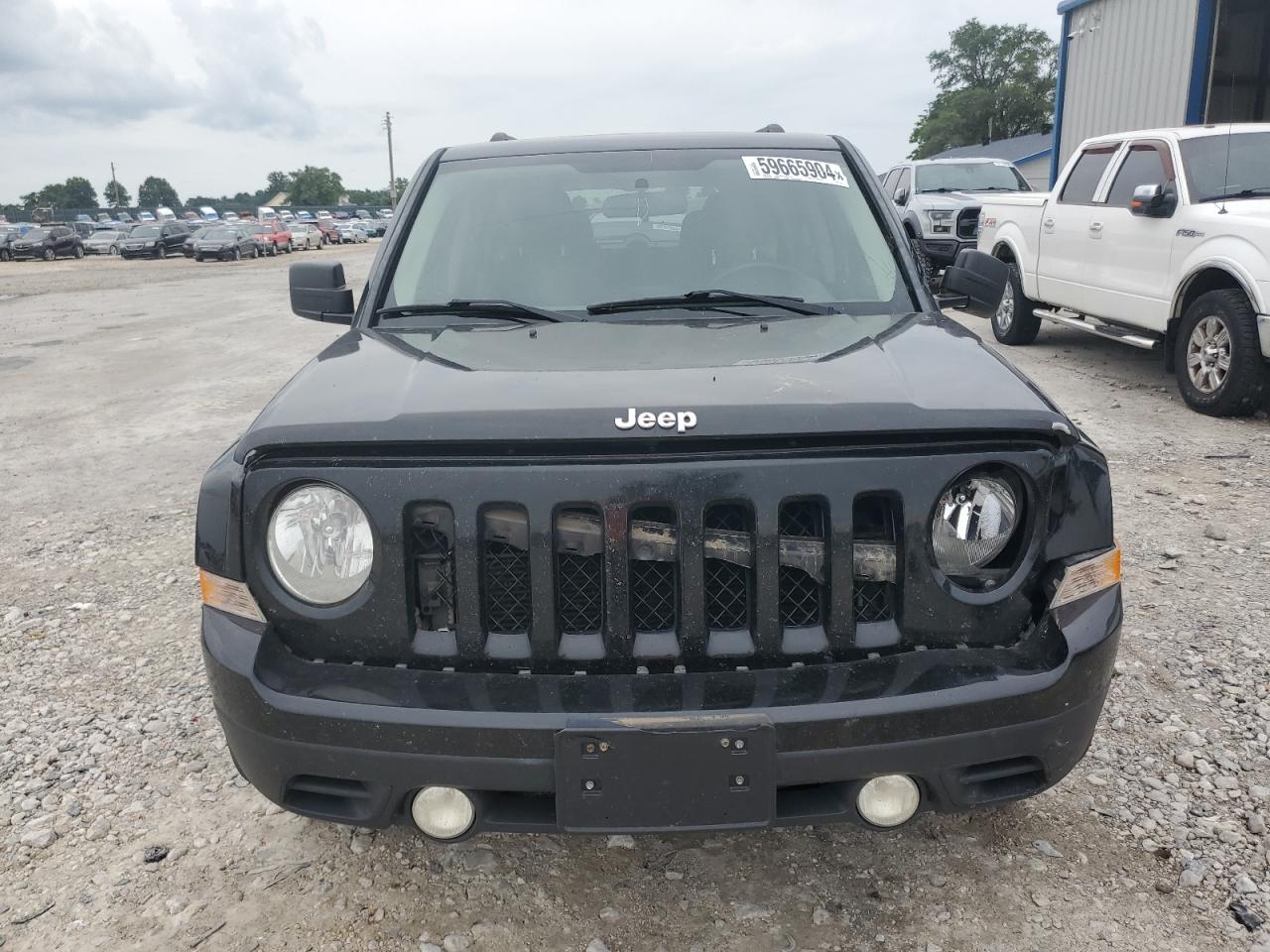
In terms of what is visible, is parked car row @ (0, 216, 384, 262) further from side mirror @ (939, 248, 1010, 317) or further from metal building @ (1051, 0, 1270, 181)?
side mirror @ (939, 248, 1010, 317)

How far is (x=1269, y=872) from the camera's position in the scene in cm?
237

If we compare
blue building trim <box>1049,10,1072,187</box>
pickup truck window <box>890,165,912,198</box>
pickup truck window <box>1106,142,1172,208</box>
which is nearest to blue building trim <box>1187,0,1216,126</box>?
blue building trim <box>1049,10,1072,187</box>

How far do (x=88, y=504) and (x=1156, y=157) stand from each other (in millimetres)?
7838

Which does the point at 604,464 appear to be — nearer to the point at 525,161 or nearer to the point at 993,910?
the point at 993,910

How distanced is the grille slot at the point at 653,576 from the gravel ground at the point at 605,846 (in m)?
0.65

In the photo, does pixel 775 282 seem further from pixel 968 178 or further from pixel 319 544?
pixel 968 178

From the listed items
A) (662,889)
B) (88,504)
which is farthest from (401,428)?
(88,504)

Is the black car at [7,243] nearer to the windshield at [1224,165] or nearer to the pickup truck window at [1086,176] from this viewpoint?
the pickup truck window at [1086,176]

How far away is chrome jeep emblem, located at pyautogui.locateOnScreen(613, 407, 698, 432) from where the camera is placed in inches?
75.3

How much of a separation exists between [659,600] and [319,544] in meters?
0.69

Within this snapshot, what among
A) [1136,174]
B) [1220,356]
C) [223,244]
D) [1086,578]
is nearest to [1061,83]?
[1136,174]

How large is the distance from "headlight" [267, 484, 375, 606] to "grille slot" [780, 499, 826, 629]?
2.70 ft

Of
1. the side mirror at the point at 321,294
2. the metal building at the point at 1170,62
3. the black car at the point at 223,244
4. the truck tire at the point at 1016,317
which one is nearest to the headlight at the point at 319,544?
the side mirror at the point at 321,294

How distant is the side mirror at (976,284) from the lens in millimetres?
3348
